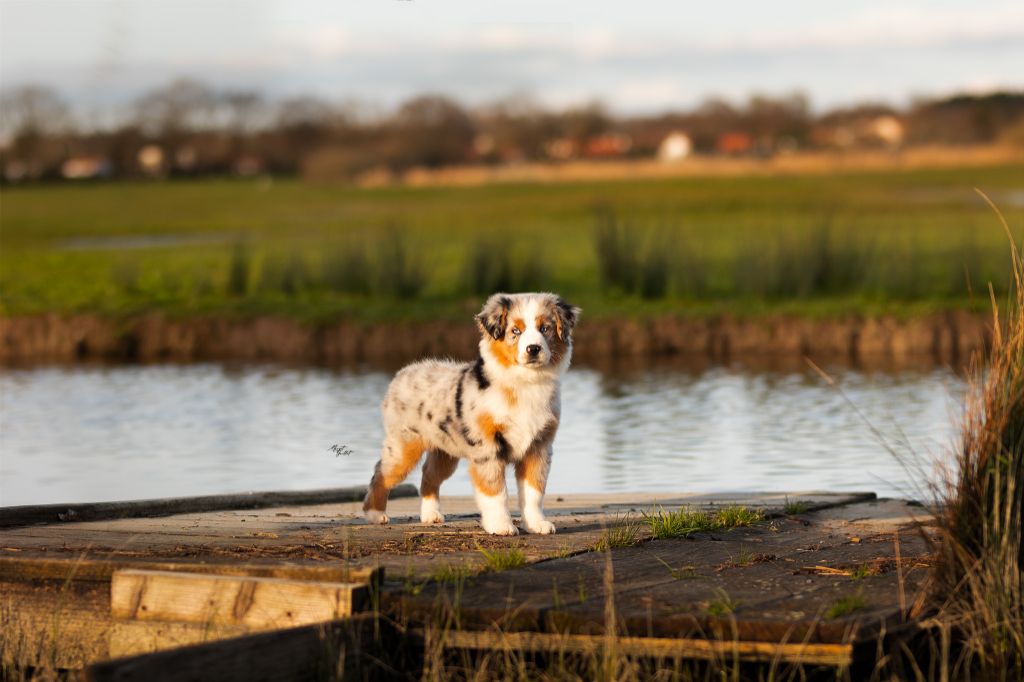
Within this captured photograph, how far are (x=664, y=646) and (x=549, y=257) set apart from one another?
87.3 feet

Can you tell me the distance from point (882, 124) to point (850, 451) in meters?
74.3

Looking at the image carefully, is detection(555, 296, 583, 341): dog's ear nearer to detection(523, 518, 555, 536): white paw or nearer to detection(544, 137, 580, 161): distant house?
detection(523, 518, 555, 536): white paw

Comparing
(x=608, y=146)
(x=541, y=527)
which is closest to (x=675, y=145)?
(x=608, y=146)

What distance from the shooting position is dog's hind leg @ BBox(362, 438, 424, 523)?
30.2 feet

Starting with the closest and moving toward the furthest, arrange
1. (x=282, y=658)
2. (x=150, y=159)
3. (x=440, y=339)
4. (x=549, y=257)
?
1. (x=282, y=658)
2. (x=440, y=339)
3. (x=549, y=257)
4. (x=150, y=159)

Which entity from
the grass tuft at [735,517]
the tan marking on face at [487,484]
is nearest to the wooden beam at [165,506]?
the tan marking on face at [487,484]

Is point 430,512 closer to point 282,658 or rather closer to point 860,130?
point 282,658

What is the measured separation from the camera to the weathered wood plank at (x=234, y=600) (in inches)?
276

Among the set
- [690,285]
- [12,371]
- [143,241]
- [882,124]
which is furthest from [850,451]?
[882,124]

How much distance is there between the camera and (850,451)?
15.4 meters

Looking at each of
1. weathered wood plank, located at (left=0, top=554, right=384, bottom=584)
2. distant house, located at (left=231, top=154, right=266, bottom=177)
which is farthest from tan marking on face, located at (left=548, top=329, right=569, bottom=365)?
distant house, located at (left=231, top=154, right=266, bottom=177)

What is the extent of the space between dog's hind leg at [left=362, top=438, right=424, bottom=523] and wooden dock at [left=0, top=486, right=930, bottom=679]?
0.14m

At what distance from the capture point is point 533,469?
8.85 m

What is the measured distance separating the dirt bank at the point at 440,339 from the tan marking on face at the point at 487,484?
13387 mm
